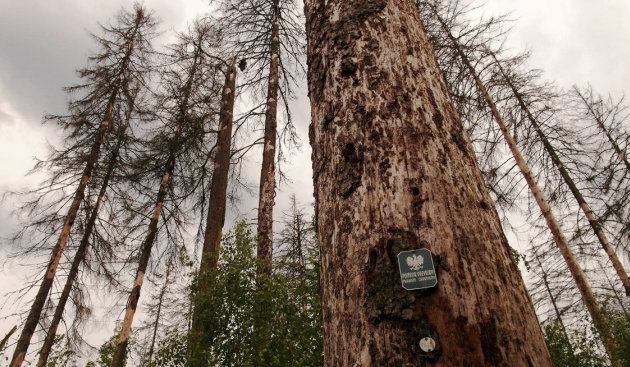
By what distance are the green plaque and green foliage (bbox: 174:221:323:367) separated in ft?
16.1

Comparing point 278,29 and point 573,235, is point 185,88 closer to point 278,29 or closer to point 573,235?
point 278,29

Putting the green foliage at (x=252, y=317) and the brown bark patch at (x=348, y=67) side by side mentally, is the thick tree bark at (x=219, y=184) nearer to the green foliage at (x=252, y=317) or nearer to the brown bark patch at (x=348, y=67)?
the green foliage at (x=252, y=317)

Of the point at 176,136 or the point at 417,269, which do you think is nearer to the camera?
the point at 417,269

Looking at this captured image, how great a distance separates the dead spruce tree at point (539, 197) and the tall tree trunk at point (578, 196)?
0.07 meters

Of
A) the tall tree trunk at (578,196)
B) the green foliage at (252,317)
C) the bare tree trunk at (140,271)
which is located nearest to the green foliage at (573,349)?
the tall tree trunk at (578,196)

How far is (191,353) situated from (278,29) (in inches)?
352

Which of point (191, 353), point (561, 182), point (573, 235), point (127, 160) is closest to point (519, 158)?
point (561, 182)

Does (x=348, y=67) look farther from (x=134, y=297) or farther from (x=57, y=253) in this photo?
(x=57, y=253)

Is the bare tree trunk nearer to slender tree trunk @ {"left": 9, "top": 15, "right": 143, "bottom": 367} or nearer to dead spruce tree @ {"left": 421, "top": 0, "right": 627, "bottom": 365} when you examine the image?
slender tree trunk @ {"left": 9, "top": 15, "right": 143, "bottom": 367}

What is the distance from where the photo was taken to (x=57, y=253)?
32.0 feet

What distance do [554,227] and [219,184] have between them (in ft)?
26.6

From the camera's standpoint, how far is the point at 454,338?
87 centimetres

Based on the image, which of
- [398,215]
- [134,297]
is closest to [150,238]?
[134,297]

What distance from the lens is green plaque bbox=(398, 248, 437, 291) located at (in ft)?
3.09
